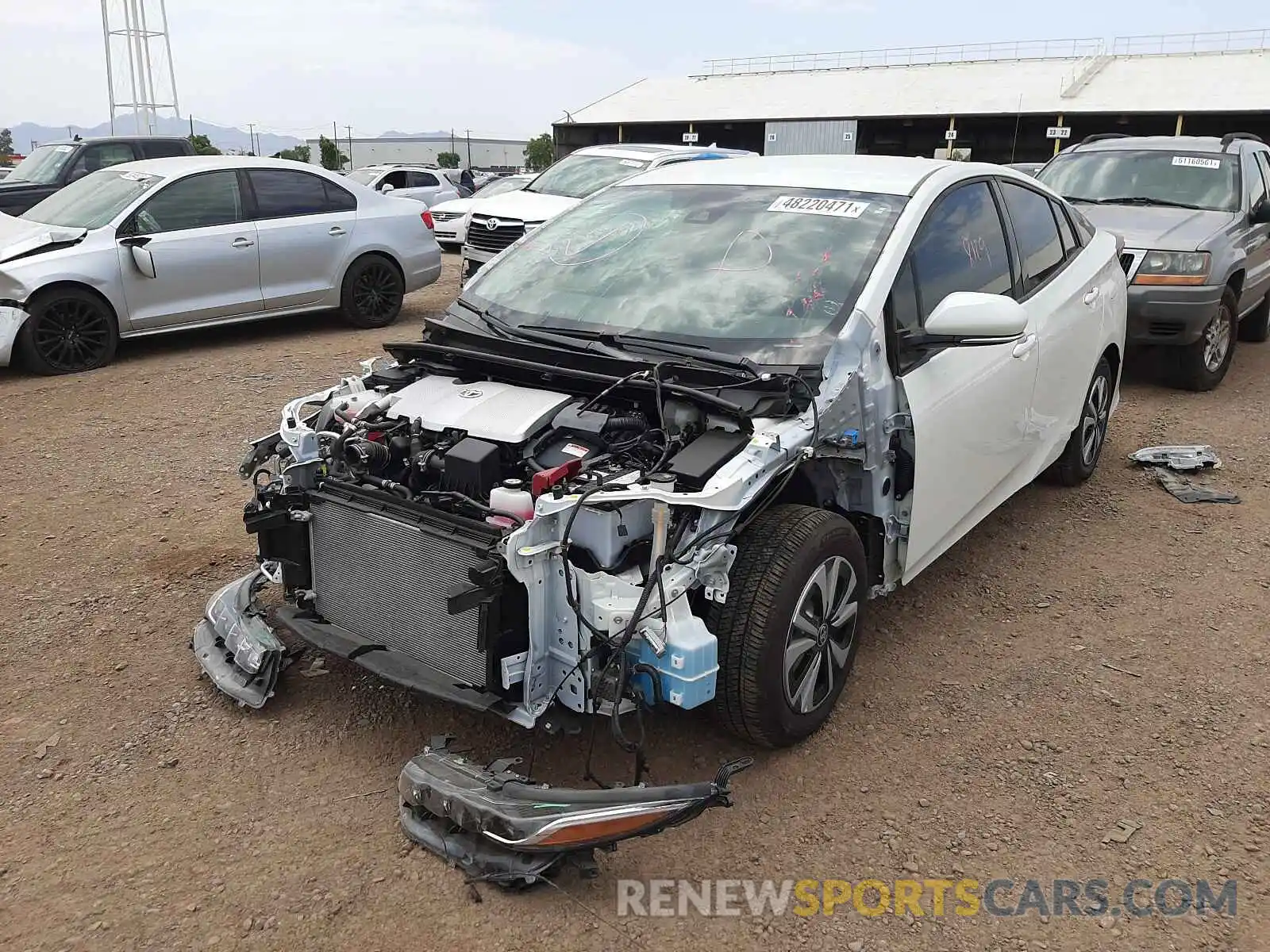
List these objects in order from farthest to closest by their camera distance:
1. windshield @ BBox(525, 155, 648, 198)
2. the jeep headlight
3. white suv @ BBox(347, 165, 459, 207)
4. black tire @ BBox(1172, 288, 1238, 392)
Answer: white suv @ BBox(347, 165, 459, 207) < windshield @ BBox(525, 155, 648, 198) < black tire @ BBox(1172, 288, 1238, 392) < the jeep headlight

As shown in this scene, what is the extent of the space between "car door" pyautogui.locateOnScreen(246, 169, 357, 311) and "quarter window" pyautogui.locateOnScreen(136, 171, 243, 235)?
0.20m

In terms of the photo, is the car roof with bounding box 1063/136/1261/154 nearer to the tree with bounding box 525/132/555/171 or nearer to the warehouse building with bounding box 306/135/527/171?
the tree with bounding box 525/132/555/171

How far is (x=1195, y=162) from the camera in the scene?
27.6 ft

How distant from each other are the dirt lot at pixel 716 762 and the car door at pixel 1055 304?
63cm

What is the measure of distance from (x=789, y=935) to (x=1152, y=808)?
126 cm

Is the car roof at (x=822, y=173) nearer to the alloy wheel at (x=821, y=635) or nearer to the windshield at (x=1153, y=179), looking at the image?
the alloy wheel at (x=821, y=635)

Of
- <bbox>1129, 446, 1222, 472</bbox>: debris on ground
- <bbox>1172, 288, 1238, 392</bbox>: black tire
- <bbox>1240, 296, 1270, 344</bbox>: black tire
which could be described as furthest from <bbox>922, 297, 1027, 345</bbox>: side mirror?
<bbox>1240, 296, 1270, 344</bbox>: black tire

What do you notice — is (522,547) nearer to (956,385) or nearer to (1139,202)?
(956,385)

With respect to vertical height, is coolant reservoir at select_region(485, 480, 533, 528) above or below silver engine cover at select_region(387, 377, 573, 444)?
below

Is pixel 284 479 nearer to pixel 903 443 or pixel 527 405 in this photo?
pixel 527 405

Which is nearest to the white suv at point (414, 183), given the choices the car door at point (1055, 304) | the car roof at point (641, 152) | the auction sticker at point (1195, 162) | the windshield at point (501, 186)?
the windshield at point (501, 186)

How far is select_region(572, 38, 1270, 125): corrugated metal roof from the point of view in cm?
3681

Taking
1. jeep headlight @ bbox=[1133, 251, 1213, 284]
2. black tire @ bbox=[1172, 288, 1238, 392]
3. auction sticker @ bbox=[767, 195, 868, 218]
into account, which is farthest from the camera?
black tire @ bbox=[1172, 288, 1238, 392]

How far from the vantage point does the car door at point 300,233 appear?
8.83 metres
